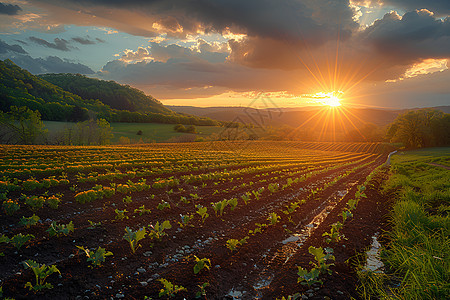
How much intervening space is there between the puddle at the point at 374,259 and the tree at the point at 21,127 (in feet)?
262

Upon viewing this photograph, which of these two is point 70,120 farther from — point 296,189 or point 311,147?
point 296,189

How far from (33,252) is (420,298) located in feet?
30.8

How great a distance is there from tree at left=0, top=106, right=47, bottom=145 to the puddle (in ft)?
262

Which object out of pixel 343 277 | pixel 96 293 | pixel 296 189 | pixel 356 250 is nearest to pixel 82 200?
pixel 96 293

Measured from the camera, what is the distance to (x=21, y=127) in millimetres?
60844

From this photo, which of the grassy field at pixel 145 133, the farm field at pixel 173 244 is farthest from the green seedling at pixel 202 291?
the grassy field at pixel 145 133

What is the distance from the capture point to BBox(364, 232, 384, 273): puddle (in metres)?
6.18

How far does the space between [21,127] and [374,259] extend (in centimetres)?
8281

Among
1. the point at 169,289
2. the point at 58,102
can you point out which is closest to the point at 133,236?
the point at 169,289

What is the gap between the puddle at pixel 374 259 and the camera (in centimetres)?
618

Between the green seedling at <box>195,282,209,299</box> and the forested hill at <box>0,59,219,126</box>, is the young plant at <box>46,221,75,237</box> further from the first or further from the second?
the forested hill at <box>0,59,219,126</box>

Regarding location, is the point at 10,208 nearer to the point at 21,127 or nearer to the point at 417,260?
the point at 417,260

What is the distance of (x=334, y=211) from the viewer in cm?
1114

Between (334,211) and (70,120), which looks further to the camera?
(70,120)
